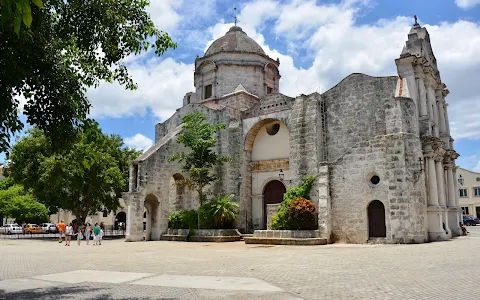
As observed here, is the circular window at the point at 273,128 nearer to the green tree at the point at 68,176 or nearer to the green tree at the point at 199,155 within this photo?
the green tree at the point at 199,155

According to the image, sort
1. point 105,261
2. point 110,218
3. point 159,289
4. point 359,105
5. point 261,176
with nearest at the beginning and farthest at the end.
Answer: point 159,289, point 105,261, point 359,105, point 261,176, point 110,218

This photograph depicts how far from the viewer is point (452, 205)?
24.4 m

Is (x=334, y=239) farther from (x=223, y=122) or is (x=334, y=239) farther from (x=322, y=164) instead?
(x=223, y=122)

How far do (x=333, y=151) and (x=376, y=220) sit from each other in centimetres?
504

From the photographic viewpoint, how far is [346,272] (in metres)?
9.69

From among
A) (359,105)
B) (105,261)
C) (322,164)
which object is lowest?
(105,261)

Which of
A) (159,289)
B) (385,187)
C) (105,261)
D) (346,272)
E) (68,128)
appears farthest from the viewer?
(385,187)

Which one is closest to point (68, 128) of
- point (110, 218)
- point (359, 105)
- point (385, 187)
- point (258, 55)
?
point (385, 187)

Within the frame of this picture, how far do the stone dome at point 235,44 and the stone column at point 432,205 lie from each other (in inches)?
602

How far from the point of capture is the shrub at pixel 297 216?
19625 millimetres

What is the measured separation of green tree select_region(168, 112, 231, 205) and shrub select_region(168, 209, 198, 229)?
100 cm

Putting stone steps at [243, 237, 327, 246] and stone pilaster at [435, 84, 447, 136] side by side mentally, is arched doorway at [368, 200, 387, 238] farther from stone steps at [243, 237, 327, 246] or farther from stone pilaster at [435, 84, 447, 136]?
stone pilaster at [435, 84, 447, 136]

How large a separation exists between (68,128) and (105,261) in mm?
7597

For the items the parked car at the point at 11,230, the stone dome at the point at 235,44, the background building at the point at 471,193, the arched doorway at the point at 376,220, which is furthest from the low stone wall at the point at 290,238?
the background building at the point at 471,193
